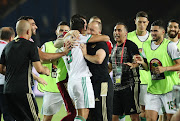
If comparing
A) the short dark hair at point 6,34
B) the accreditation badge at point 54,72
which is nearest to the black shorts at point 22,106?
the short dark hair at point 6,34

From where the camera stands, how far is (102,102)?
16.4 ft

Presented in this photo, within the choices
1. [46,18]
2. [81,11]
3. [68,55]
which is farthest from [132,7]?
[68,55]

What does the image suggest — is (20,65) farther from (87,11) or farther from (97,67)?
(87,11)

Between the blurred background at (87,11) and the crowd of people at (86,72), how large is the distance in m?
6.97

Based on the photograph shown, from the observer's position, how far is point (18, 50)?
4527 mm

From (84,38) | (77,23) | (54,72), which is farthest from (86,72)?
(54,72)

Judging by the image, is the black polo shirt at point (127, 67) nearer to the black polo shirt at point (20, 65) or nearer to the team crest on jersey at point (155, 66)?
the team crest on jersey at point (155, 66)

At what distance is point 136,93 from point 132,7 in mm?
7934

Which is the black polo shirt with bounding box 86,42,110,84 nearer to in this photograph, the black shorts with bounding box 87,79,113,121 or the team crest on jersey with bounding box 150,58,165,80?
the black shorts with bounding box 87,79,113,121

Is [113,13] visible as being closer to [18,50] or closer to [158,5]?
[158,5]

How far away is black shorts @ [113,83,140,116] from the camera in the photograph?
6000 mm

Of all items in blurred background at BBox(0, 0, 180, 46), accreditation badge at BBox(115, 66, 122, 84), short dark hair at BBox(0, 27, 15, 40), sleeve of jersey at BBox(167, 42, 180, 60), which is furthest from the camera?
blurred background at BBox(0, 0, 180, 46)

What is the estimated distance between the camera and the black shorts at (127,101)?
6000 mm

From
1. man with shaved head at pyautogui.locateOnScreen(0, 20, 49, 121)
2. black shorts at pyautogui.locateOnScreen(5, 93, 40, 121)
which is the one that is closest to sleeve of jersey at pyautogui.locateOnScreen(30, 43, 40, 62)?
man with shaved head at pyautogui.locateOnScreen(0, 20, 49, 121)
